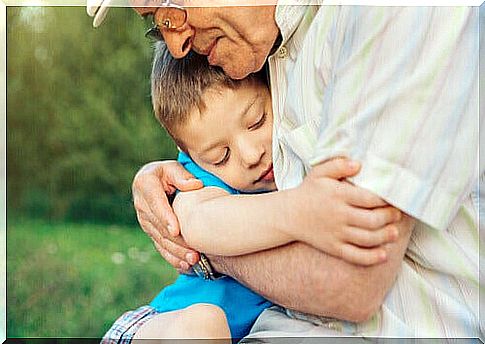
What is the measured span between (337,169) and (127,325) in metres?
0.49

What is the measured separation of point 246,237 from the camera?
4.12 ft

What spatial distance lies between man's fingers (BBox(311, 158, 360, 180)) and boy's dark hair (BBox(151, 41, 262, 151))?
9.1 inches

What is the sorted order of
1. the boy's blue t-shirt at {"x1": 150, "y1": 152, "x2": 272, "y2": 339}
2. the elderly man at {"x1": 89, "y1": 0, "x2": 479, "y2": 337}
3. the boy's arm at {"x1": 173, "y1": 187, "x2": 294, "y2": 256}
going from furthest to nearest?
1. the boy's blue t-shirt at {"x1": 150, "y1": 152, "x2": 272, "y2": 339}
2. the boy's arm at {"x1": 173, "y1": 187, "x2": 294, "y2": 256}
3. the elderly man at {"x1": 89, "y1": 0, "x2": 479, "y2": 337}

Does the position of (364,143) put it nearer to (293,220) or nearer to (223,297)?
(293,220)

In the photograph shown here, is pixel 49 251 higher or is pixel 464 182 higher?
pixel 464 182

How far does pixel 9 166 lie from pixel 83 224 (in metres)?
0.17

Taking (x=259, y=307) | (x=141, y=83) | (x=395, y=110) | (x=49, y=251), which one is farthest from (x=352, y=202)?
(x=49, y=251)

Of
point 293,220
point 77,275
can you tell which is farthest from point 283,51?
point 77,275

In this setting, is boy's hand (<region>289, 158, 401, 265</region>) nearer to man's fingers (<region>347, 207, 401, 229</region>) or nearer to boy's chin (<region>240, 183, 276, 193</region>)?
man's fingers (<region>347, 207, 401, 229</region>)

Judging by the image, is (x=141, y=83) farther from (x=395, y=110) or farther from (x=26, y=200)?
(x=395, y=110)

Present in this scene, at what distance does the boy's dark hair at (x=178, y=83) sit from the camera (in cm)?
133

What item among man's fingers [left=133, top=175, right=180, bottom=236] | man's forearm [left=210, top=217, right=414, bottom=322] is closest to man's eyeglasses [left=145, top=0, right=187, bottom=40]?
man's fingers [left=133, top=175, right=180, bottom=236]

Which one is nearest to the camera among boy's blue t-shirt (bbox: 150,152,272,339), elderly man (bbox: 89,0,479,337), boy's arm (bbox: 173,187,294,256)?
elderly man (bbox: 89,0,479,337)

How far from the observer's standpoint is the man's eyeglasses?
1298 millimetres
